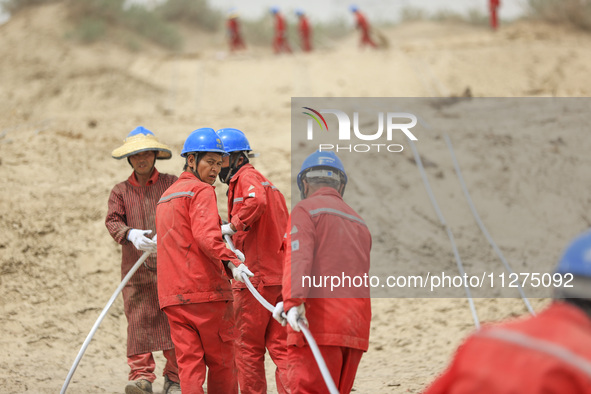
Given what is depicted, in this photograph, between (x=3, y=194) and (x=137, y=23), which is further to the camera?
(x=137, y=23)

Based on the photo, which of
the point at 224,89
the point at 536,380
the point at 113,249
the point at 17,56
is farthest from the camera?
the point at 17,56

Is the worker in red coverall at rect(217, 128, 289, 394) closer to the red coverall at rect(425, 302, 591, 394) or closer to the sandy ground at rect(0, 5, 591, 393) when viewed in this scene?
the sandy ground at rect(0, 5, 591, 393)

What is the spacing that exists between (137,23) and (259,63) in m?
7.81

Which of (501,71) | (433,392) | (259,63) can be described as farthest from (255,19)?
(433,392)

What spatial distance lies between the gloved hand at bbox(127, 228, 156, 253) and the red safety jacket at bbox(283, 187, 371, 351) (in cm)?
133

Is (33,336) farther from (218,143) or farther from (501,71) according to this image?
(501,71)

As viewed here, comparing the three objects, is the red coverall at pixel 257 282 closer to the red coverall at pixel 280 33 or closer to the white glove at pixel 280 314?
the white glove at pixel 280 314

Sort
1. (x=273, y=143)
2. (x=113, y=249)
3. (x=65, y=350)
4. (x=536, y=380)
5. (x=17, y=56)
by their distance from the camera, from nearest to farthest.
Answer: (x=536, y=380), (x=65, y=350), (x=113, y=249), (x=273, y=143), (x=17, y=56)

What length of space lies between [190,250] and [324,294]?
105 cm

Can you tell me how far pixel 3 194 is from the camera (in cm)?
790

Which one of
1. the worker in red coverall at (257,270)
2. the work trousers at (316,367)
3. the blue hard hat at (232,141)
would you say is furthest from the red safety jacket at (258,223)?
the work trousers at (316,367)

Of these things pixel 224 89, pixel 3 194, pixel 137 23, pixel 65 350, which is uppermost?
pixel 137 23

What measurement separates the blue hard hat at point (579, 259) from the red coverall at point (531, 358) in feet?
0.36

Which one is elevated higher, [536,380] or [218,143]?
[218,143]
